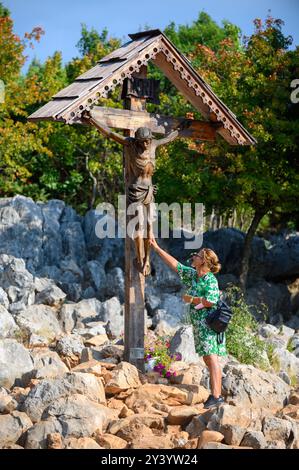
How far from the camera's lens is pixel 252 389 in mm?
8273

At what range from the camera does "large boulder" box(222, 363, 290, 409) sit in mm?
8234

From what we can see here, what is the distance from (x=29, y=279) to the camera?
1533cm

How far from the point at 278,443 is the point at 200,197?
12383mm

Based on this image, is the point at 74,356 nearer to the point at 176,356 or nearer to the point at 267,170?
the point at 176,356

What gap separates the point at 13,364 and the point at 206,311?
103 inches

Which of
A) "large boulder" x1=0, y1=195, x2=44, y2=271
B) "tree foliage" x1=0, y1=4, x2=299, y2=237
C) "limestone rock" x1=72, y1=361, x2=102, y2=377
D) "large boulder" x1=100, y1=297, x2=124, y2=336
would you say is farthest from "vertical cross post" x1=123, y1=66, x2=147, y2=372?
"large boulder" x1=0, y1=195, x2=44, y2=271

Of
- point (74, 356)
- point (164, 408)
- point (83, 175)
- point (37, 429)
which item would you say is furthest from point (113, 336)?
point (83, 175)

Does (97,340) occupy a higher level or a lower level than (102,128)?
lower

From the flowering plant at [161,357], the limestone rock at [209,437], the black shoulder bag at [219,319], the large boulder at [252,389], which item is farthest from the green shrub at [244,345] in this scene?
the limestone rock at [209,437]

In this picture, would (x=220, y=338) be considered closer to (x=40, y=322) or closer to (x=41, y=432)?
(x=41, y=432)

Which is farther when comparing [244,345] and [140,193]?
[244,345]

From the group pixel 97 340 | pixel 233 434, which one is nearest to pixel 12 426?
pixel 233 434

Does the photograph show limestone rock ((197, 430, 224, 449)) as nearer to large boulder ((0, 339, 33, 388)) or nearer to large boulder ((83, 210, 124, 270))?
large boulder ((0, 339, 33, 388))

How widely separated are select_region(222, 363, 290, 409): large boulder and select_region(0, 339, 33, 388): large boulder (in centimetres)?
256
